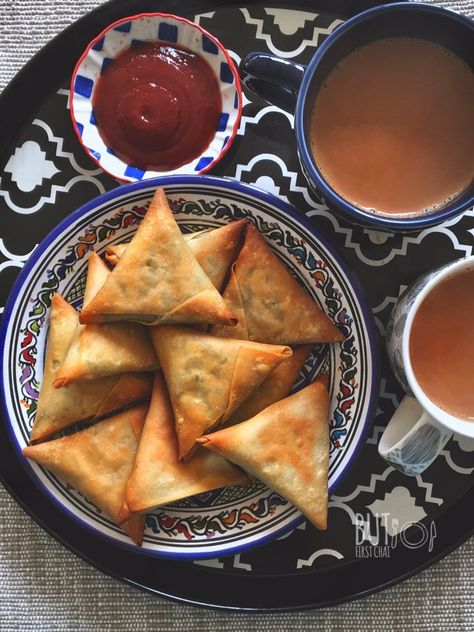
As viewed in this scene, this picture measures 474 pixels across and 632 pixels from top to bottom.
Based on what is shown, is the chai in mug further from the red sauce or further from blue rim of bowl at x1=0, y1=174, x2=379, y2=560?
the red sauce

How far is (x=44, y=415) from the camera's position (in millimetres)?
1080

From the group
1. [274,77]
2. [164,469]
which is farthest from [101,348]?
[274,77]

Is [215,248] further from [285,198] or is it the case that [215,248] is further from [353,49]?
[353,49]

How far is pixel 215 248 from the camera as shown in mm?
1053

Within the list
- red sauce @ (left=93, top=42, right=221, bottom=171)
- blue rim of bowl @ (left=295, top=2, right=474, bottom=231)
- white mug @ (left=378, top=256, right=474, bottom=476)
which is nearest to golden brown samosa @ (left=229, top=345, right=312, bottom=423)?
white mug @ (left=378, top=256, right=474, bottom=476)

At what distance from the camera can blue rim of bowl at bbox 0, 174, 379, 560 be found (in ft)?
3.43

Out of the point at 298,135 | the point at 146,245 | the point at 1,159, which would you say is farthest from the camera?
the point at 1,159

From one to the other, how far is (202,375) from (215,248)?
7.4 inches

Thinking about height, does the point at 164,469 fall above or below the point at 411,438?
below

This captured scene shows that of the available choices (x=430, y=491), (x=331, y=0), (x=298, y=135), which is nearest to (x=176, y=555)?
(x=430, y=491)

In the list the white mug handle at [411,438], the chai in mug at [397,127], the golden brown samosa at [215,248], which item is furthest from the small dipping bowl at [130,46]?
the white mug handle at [411,438]

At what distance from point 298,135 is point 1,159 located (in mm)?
503

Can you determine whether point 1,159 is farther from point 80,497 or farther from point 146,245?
point 80,497

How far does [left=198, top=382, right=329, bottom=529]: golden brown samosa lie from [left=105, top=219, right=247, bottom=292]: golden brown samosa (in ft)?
0.73
